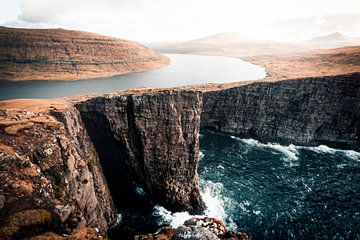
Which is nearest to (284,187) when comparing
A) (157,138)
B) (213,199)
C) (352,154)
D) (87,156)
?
(213,199)

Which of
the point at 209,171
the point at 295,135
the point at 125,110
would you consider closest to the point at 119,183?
the point at 125,110

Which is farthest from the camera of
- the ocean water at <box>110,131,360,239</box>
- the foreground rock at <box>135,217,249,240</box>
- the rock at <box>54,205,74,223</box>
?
the ocean water at <box>110,131,360,239</box>

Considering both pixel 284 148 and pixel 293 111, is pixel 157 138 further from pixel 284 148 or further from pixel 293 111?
pixel 293 111

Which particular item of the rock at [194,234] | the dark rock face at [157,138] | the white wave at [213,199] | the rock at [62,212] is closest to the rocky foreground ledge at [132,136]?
the rock at [62,212]

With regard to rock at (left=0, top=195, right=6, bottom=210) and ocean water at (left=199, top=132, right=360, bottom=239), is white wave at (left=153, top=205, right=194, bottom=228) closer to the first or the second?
ocean water at (left=199, top=132, right=360, bottom=239)

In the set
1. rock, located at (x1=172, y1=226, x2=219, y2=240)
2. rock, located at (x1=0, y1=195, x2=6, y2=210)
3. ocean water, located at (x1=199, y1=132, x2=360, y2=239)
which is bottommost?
ocean water, located at (x1=199, y1=132, x2=360, y2=239)

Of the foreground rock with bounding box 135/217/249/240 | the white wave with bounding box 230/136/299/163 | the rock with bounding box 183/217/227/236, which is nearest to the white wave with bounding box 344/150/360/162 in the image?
the white wave with bounding box 230/136/299/163
